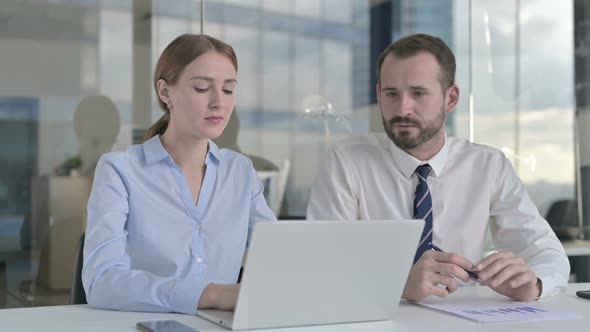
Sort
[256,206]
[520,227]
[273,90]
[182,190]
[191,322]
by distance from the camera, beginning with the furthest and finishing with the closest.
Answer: [273,90] → [520,227] → [256,206] → [182,190] → [191,322]

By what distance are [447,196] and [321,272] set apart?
109 cm

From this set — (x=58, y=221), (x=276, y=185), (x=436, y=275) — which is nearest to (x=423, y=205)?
(x=436, y=275)

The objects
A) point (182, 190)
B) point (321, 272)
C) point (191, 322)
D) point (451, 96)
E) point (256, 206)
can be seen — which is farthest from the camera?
point (451, 96)

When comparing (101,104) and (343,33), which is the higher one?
(343,33)

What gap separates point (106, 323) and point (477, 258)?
1327mm

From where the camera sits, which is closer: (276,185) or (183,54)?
(183,54)

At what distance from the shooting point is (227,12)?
441 centimetres

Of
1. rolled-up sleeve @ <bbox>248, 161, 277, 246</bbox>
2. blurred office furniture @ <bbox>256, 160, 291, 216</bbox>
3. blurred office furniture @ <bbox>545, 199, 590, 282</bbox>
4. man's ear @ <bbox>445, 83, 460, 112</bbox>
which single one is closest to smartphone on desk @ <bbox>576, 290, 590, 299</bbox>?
man's ear @ <bbox>445, 83, 460, 112</bbox>

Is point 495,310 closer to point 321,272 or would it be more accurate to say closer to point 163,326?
point 321,272

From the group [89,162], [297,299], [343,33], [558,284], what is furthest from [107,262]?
[343,33]

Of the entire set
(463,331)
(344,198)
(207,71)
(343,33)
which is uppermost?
(343,33)

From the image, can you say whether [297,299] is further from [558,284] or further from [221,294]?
[558,284]

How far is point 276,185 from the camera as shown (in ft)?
14.7

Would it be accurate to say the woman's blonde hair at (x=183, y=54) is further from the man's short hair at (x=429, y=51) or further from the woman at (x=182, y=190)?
the man's short hair at (x=429, y=51)
